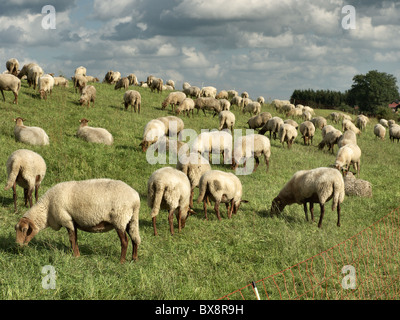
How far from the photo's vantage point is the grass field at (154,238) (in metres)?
5.45

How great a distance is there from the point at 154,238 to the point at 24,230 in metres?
2.77

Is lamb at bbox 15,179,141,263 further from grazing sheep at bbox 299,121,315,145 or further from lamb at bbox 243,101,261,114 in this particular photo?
lamb at bbox 243,101,261,114

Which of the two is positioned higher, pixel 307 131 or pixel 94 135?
pixel 307 131

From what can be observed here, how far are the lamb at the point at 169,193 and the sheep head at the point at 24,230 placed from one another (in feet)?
8.55

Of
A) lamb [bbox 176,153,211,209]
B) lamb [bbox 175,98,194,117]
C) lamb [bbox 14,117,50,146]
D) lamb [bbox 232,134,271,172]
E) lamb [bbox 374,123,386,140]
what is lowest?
lamb [bbox 176,153,211,209]

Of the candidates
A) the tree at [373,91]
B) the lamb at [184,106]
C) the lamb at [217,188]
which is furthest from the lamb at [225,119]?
the tree at [373,91]

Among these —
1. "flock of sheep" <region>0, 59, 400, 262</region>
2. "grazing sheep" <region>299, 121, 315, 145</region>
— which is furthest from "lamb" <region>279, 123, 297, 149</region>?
"flock of sheep" <region>0, 59, 400, 262</region>

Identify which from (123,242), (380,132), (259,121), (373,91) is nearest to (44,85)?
(259,121)

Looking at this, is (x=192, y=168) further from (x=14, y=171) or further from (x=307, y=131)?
(x=307, y=131)

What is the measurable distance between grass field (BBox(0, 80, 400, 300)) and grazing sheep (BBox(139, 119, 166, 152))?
1.27 ft

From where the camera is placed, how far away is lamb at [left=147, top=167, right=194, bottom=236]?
836 cm

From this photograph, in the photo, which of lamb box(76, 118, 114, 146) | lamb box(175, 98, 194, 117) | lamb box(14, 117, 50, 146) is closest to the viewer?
lamb box(14, 117, 50, 146)

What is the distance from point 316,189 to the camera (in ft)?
31.9
